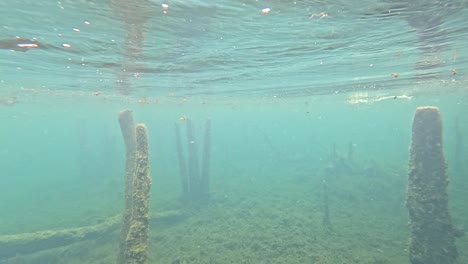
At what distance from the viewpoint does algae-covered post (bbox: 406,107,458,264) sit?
9.41m

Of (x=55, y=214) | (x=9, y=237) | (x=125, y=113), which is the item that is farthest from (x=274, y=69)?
(x=55, y=214)

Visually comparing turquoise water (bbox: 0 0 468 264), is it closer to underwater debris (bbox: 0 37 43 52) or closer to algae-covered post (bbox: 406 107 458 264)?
underwater debris (bbox: 0 37 43 52)

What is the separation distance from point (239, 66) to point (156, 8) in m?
9.06

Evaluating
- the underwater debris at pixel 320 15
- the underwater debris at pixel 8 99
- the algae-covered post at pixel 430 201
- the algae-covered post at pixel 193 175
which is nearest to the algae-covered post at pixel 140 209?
the underwater debris at pixel 320 15

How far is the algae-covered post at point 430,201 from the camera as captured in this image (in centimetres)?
941

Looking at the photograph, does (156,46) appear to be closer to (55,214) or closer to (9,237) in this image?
(9,237)

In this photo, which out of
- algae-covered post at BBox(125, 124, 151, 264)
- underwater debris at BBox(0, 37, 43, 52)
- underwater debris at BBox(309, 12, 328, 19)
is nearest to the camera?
algae-covered post at BBox(125, 124, 151, 264)

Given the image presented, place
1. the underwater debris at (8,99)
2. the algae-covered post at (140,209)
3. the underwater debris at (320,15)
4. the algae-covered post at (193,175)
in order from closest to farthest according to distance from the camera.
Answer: the algae-covered post at (140,209)
the underwater debris at (320,15)
the algae-covered post at (193,175)
the underwater debris at (8,99)

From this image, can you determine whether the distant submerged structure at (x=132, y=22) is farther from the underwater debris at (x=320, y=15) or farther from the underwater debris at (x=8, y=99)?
the underwater debris at (x=8, y=99)

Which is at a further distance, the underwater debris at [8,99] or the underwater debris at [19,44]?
the underwater debris at [8,99]

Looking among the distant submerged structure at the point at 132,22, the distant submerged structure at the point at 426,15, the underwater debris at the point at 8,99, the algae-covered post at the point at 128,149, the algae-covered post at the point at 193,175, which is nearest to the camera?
the distant submerged structure at the point at 132,22

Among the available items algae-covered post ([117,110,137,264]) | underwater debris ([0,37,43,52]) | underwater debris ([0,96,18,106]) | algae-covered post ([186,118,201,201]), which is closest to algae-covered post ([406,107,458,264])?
algae-covered post ([117,110,137,264])

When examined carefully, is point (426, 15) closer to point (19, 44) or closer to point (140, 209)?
point (140, 209)

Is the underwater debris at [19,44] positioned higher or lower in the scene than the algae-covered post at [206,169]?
higher
